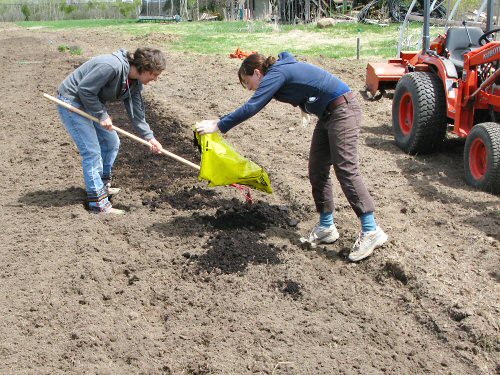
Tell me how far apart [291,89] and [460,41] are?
3.99 m

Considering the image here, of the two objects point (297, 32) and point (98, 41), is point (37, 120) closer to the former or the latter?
point (98, 41)

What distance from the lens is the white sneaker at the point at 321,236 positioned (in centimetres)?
521

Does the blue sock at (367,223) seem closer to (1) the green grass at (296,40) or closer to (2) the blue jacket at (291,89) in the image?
(2) the blue jacket at (291,89)

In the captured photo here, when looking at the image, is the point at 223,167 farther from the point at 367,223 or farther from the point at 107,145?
the point at 107,145

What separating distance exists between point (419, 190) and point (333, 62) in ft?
26.5

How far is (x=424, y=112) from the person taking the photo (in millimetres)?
7230

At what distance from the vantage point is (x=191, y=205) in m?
6.07

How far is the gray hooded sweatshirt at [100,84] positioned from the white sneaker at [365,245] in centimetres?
238

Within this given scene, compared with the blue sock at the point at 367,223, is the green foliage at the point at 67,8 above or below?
above

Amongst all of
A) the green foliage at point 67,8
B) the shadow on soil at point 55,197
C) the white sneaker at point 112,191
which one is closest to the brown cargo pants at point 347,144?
the white sneaker at point 112,191

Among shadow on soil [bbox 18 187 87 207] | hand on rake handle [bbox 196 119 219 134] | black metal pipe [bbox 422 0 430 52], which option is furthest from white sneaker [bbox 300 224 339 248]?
black metal pipe [bbox 422 0 430 52]

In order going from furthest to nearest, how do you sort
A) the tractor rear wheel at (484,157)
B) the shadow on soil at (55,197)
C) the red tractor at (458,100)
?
the red tractor at (458,100), the shadow on soil at (55,197), the tractor rear wheel at (484,157)

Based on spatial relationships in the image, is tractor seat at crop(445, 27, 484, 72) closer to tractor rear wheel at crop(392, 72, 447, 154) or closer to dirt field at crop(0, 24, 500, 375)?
tractor rear wheel at crop(392, 72, 447, 154)

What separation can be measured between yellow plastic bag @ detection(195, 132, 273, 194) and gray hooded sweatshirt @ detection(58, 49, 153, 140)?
2.61 feet
